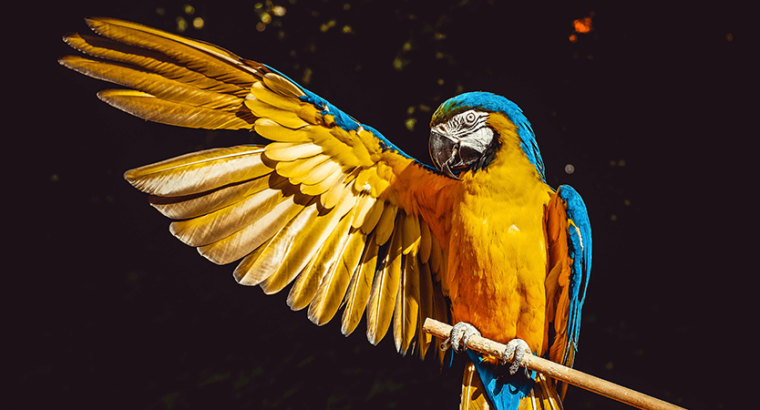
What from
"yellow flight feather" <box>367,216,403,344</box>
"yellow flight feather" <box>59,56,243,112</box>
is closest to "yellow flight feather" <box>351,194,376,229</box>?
"yellow flight feather" <box>367,216,403,344</box>

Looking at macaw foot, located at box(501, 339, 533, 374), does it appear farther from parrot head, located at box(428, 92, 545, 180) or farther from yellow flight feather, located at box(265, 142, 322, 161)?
yellow flight feather, located at box(265, 142, 322, 161)

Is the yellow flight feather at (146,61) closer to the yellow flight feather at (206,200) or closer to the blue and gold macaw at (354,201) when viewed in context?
the blue and gold macaw at (354,201)

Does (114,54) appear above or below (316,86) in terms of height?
below

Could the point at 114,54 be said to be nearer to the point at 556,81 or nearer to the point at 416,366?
the point at 556,81

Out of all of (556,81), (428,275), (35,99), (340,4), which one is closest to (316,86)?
(340,4)

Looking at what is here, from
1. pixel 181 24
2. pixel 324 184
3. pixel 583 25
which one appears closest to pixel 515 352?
pixel 324 184

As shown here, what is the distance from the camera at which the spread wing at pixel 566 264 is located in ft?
4.16

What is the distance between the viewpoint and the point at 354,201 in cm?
152

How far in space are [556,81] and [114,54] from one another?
1930 mm

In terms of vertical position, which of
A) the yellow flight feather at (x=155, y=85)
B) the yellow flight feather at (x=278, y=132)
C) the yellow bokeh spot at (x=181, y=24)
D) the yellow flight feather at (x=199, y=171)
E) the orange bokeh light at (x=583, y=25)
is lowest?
the yellow flight feather at (x=199, y=171)

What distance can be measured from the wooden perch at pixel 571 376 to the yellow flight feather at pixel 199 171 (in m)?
0.70

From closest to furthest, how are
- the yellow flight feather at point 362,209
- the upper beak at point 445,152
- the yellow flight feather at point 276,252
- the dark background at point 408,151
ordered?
the upper beak at point 445,152 < the yellow flight feather at point 276,252 < the yellow flight feather at point 362,209 < the dark background at point 408,151

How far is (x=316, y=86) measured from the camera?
8.48 ft

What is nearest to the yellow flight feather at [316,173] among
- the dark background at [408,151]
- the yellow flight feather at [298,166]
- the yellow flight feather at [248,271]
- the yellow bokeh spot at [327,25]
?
the yellow flight feather at [298,166]
